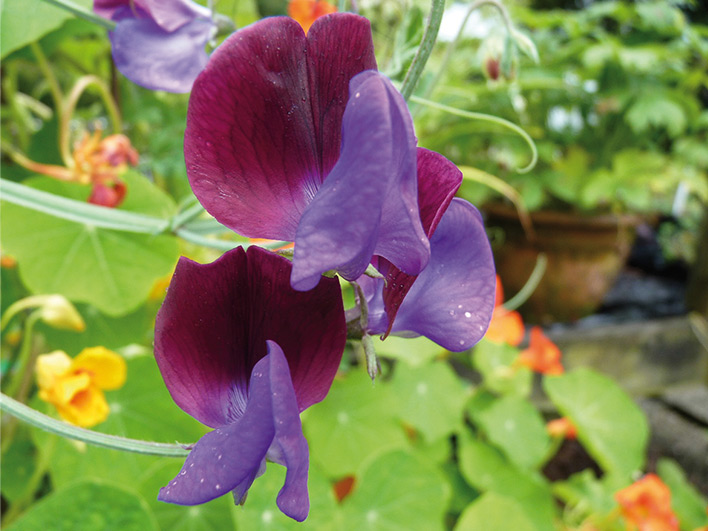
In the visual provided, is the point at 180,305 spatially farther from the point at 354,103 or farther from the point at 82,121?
the point at 82,121

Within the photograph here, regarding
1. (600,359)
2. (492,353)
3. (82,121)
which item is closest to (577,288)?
(600,359)

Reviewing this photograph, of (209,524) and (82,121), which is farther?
(82,121)

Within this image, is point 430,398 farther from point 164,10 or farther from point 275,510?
point 164,10

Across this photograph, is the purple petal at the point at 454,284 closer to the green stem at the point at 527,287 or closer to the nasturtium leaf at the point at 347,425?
the green stem at the point at 527,287

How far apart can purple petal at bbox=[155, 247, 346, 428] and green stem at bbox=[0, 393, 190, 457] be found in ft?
0.05

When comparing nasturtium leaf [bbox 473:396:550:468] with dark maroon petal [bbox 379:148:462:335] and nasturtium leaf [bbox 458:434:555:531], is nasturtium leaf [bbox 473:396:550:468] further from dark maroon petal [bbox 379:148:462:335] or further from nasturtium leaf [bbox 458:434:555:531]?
dark maroon petal [bbox 379:148:462:335]

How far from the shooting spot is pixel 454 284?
0.21m

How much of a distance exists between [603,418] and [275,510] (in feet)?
2.75

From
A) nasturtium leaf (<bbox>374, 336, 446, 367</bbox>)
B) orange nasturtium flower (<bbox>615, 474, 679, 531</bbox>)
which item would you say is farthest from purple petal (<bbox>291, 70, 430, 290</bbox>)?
orange nasturtium flower (<bbox>615, 474, 679, 531</bbox>)

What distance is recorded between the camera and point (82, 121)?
0.96m

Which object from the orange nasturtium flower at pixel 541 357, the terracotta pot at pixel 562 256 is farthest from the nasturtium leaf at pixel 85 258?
the terracotta pot at pixel 562 256

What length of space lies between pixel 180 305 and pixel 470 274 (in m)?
0.11

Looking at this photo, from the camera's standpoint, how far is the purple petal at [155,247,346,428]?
170 millimetres

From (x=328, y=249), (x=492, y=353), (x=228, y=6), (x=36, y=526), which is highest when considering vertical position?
(x=328, y=249)
